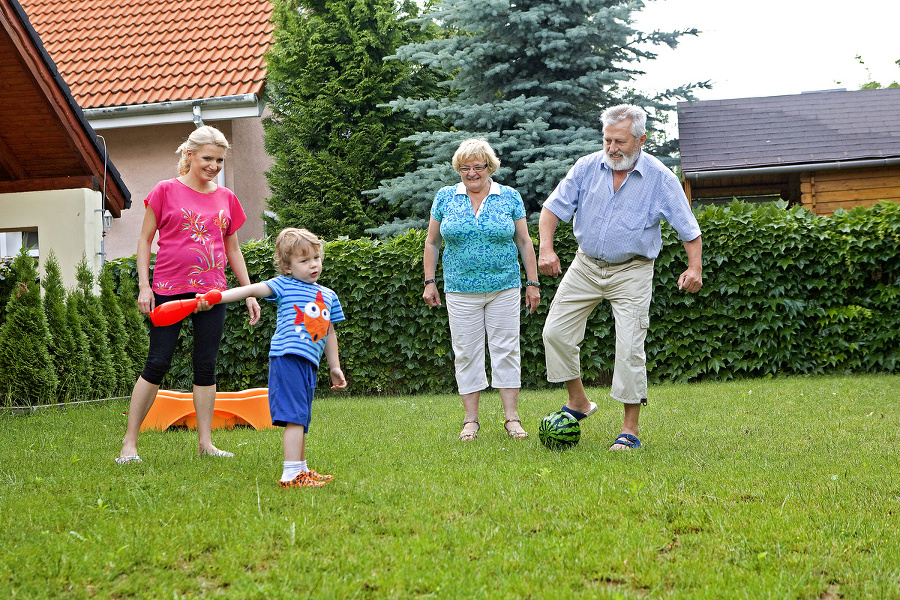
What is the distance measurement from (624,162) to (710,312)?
538 centimetres

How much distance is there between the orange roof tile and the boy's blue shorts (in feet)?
36.6

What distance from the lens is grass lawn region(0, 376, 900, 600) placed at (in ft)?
8.69

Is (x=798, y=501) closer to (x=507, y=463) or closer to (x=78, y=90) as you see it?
(x=507, y=463)

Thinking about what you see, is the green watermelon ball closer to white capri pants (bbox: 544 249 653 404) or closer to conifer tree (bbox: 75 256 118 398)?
white capri pants (bbox: 544 249 653 404)

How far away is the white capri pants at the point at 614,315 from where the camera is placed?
516cm

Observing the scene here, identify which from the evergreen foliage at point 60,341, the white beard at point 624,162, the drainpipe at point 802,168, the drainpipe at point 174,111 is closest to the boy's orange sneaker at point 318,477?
the white beard at point 624,162

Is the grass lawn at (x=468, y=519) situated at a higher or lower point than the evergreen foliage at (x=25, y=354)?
lower

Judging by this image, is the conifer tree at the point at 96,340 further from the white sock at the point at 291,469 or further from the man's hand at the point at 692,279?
the man's hand at the point at 692,279

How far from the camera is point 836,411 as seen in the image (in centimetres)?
667

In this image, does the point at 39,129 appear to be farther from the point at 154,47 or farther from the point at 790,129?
the point at 790,129

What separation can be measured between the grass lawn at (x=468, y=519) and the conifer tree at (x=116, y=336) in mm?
3677

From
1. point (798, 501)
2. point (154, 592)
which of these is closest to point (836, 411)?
point (798, 501)

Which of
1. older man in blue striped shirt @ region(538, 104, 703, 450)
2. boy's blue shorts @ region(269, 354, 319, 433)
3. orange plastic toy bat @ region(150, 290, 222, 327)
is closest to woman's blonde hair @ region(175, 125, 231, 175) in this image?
orange plastic toy bat @ region(150, 290, 222, 327)

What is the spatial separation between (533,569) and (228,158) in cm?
1361
